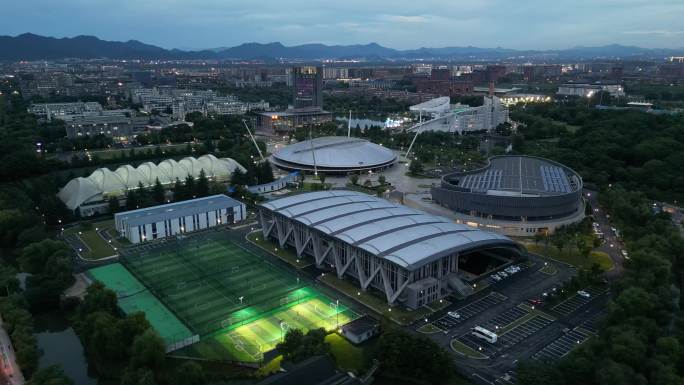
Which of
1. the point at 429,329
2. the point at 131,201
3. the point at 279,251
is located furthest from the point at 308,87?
the point at 429,329

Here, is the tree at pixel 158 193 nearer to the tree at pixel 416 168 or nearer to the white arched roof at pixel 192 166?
the white arched roof at pixel 192 166

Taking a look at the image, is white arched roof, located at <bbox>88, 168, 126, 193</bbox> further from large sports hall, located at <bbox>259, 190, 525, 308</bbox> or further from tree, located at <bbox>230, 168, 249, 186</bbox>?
large sports hall, located at <bbox>259, 190, 525, 308</bbox>

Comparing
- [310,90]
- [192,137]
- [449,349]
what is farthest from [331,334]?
[310,90]

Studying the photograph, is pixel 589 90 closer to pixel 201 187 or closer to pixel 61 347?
pixel 201 187

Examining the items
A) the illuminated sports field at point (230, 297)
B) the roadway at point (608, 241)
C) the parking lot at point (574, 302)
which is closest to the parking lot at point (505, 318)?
the parking lot at point (574, 302)

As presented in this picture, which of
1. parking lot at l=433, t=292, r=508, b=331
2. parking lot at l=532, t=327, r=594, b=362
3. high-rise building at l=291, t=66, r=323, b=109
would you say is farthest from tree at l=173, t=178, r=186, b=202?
high-rise building at l=291, t=66, r=323, b=109
